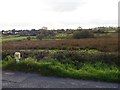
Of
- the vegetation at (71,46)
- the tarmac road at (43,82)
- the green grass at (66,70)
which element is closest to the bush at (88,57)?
the green grass at (66,70)

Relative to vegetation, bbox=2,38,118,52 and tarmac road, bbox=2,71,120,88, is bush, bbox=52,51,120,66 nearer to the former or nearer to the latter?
tarmac road, bbox=2,71,120,88

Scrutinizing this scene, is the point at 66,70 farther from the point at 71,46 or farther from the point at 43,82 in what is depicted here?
the point at 71,46

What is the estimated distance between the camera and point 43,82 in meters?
9.66

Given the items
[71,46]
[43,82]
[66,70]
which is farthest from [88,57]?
[71,46]

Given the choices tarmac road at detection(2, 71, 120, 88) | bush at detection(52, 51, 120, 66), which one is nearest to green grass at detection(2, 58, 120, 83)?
tarmac road at detection(2, 71, 120, 88)

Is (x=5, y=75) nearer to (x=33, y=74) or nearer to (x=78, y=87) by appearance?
(x=33, y=74)

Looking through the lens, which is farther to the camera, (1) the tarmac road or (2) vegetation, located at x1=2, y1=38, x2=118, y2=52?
(2) vegetation, located at x1=2, y1=38, x2=118, y2=52

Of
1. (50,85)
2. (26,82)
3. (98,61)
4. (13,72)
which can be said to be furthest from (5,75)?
(98,61)

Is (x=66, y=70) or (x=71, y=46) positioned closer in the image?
(x=66, y=70)

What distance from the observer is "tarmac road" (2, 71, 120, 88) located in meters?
9.17

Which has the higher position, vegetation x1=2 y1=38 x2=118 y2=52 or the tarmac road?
vegetation x1=2 y1=38 x2=118 y2=52

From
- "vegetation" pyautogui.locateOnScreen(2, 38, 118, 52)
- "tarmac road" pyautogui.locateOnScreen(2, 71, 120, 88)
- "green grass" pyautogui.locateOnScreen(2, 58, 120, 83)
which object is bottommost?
"tarmac road" pyautogui.locateOnScreen(2, 71, 120, 88)

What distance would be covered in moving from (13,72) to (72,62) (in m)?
3.09

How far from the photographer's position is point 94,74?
10.7 meters
